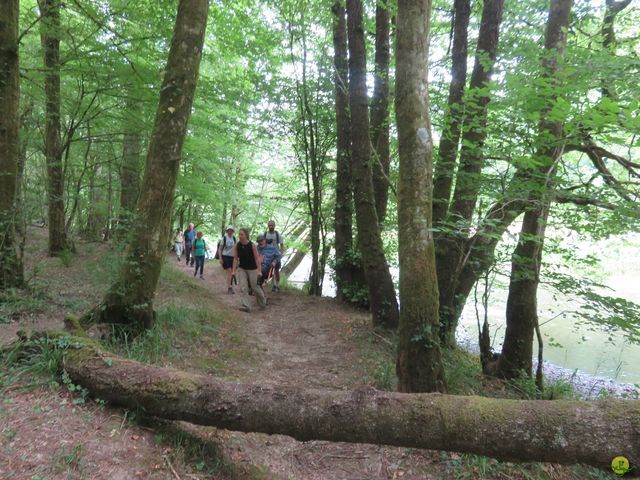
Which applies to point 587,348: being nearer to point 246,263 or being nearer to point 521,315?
point 521,315

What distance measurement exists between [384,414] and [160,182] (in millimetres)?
4169

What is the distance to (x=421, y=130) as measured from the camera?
4008 mm

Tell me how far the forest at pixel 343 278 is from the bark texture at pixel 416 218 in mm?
26

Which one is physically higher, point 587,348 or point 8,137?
point 8,137

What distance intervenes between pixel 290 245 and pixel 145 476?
1427cm

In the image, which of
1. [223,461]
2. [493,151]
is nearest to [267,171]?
[493,151]

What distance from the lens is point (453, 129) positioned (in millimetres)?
6430

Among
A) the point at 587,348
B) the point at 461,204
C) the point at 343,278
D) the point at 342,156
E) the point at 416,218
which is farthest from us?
the point at 587,348

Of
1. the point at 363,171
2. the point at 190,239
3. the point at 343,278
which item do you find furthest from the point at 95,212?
the point at 363,171

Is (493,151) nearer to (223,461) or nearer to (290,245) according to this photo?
(223,461)

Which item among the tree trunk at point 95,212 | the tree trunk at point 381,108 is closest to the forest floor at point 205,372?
the tree trunk at point 381,108

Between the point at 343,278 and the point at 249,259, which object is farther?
the point at 343,278

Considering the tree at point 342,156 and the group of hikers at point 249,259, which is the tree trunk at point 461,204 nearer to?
the tree at point 342,156

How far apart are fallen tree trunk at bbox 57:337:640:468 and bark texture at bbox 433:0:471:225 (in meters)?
4.01
